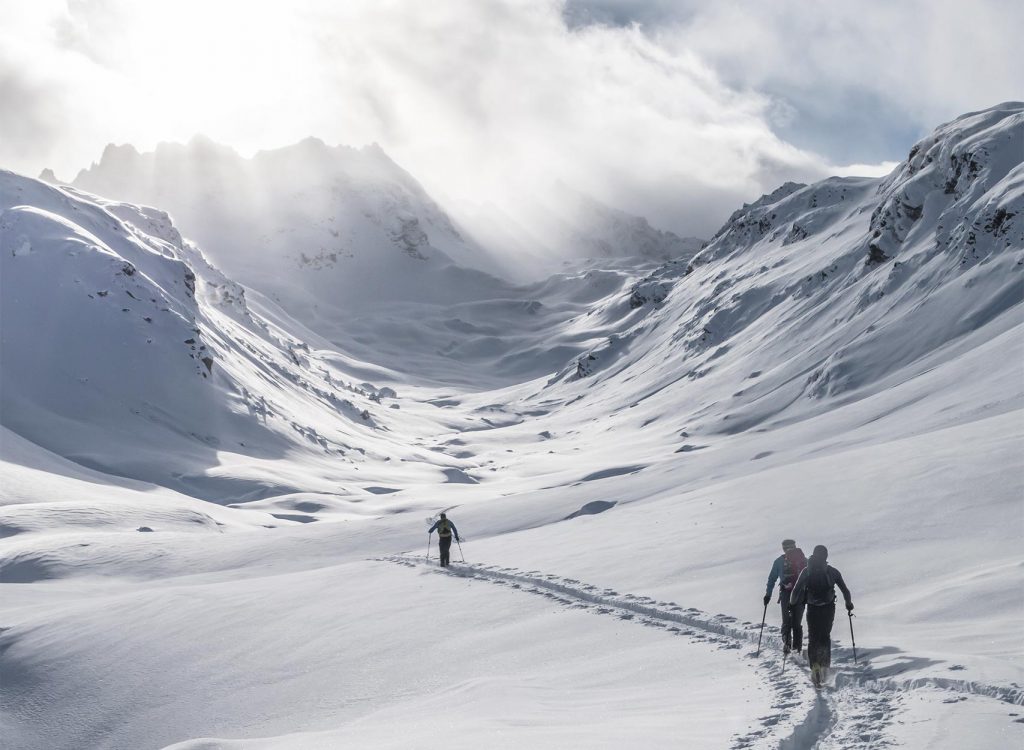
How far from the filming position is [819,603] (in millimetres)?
11711

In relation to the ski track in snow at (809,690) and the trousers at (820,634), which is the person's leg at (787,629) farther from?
the trousers at (820,634)

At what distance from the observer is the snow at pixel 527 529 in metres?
11.8

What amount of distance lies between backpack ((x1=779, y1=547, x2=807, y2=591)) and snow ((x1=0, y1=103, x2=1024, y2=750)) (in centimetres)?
114


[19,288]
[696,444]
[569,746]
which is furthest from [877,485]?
[19,288]

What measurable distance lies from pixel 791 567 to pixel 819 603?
1566 mm

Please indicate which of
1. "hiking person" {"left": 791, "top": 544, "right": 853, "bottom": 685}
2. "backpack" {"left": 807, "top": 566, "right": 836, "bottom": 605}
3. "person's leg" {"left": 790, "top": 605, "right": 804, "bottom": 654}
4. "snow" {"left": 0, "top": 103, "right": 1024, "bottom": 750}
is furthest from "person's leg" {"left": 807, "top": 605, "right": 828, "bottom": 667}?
"person's leg" {"left": 790, "top": 605, "right": 804, "bottom": 654}

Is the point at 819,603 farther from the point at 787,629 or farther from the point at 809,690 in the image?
the point at 809,690

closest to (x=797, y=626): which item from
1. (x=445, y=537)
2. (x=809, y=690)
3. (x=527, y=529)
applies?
(x=809, y=690)

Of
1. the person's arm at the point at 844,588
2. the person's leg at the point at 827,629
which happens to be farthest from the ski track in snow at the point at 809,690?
the person's arm at the point at 844,588

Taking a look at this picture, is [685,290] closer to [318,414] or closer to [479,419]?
[479,419]

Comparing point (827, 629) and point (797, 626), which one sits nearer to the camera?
point (827, 629)

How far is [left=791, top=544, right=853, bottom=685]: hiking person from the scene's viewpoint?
1127cm

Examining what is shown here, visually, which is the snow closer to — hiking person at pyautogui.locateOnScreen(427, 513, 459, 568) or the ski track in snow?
the ski track in snow

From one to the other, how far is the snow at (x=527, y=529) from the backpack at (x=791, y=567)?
3.74 feet
